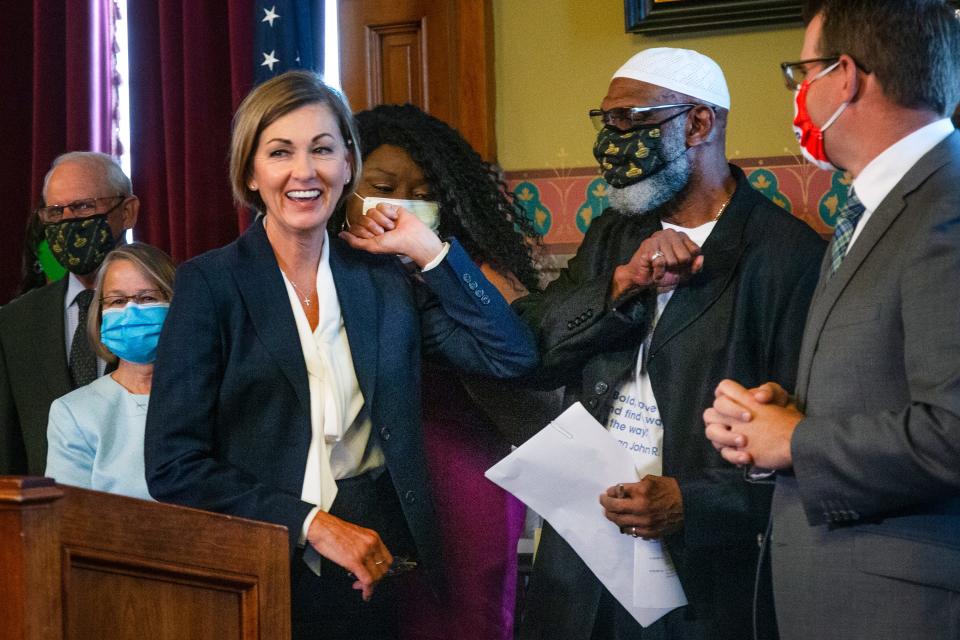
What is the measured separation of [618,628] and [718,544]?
309mm

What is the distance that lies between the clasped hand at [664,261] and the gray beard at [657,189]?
16cm

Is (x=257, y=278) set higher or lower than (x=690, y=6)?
lower

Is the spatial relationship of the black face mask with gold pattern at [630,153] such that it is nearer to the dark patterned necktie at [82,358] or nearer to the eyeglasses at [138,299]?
the eyeglasses at [138,299]

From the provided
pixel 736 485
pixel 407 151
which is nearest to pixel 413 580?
pixel 736 485

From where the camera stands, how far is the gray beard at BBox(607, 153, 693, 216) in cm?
288

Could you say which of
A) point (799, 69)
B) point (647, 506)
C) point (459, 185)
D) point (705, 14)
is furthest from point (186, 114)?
point (799, 69)

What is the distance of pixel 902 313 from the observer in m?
1.92

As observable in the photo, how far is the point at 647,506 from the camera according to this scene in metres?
2.59

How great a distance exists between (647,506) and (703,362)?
34 cm

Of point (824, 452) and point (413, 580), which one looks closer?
point (824, 452)

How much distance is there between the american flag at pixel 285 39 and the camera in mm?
4293

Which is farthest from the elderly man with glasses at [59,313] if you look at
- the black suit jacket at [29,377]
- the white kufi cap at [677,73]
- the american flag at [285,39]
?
the white kufi cap at [677,73]

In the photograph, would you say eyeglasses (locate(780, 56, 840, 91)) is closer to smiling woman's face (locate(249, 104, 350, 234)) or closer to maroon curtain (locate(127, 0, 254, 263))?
smiling woman's face (locate(249, 104, 350, 234))

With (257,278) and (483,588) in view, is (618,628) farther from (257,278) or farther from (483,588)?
(257,278)
